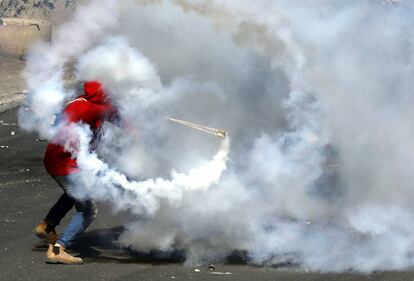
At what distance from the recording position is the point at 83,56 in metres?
7.21

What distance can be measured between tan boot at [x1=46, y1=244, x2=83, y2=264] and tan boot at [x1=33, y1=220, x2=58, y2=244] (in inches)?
20.8

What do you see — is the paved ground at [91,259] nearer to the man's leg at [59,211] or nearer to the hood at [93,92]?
the man's leg at [59,211]

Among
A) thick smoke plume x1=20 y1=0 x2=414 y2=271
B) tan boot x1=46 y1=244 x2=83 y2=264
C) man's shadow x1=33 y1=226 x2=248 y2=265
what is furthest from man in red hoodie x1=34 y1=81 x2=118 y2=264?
man's shadow x1=33 y1=226 x2=248 y2=265

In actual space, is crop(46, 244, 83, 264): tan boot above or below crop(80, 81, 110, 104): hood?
below

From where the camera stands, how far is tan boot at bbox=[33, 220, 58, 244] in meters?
7.29

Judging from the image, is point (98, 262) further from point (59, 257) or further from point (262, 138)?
point (262, 138)

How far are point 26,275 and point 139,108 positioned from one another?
205cm

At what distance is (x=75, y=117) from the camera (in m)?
6.73

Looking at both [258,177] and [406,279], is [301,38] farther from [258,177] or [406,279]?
[406,279]

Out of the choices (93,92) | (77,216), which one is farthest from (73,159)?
(93,92)

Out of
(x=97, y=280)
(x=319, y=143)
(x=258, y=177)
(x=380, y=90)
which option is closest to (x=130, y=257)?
(x=97, y=280)

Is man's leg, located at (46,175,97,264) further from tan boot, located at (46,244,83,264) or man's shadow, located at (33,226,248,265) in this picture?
man's shadow, located at (33,226,248,265)

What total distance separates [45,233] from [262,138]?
2.76 meters

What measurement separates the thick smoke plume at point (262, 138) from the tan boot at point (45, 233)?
739 mm
